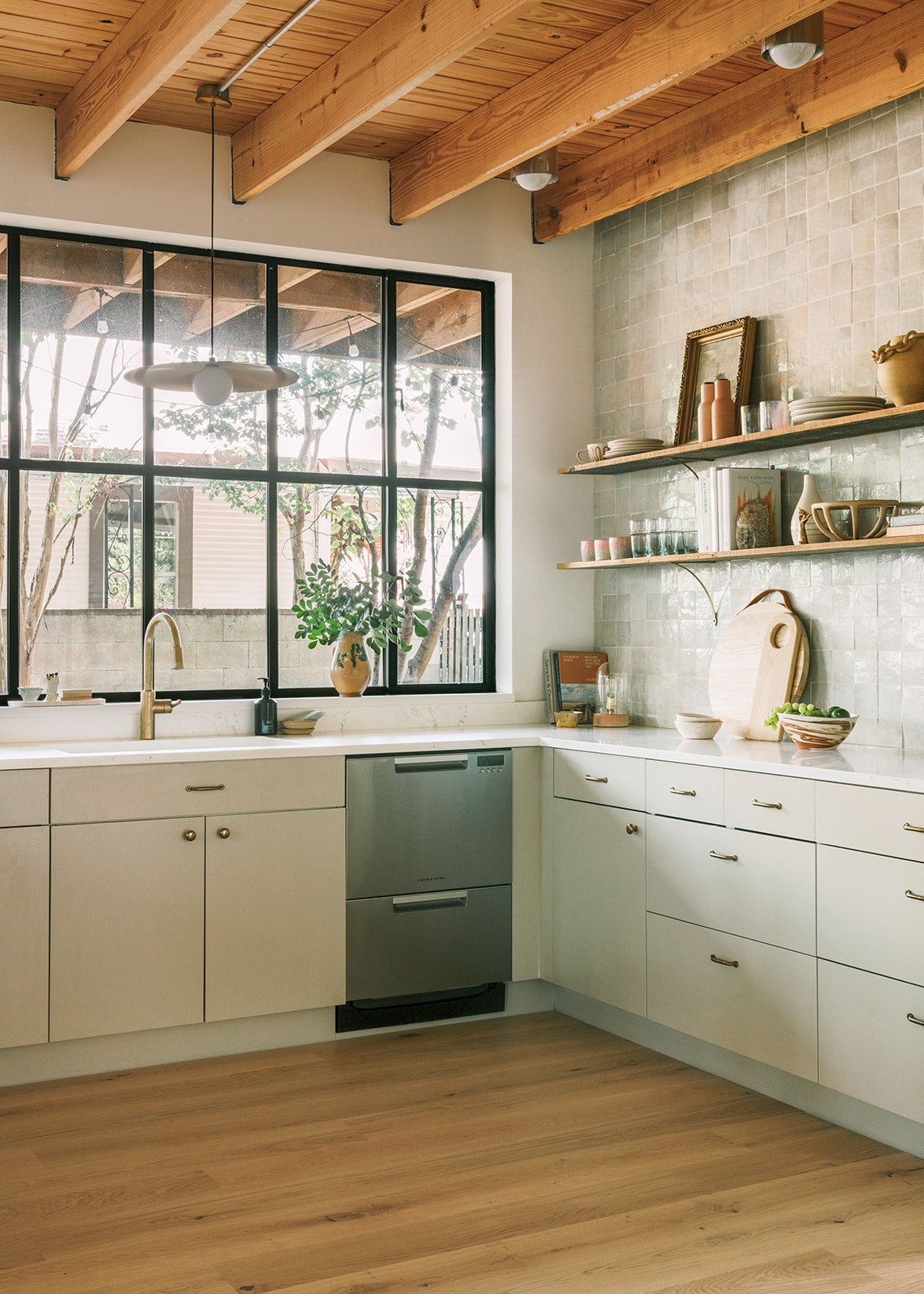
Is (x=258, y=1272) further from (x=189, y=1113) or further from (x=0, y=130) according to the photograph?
(x=0, y=130)

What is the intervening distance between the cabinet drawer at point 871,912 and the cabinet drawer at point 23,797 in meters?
2.15

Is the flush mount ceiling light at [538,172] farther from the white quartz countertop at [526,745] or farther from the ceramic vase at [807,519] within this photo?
the white quartz countertop at [526,745]

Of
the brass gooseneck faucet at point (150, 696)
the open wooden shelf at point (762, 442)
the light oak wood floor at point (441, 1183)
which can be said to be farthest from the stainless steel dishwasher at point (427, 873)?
the open wooden shelf at point (762, 442)

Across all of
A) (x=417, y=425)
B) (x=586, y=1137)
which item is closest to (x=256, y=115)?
(x=417, y=425)

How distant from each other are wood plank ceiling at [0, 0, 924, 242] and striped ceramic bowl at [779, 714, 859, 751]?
176 centimetres

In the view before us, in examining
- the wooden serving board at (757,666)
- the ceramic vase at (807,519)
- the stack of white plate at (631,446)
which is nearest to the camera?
the ceramic vase at (807,519)

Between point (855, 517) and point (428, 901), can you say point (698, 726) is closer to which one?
point (855, 517)

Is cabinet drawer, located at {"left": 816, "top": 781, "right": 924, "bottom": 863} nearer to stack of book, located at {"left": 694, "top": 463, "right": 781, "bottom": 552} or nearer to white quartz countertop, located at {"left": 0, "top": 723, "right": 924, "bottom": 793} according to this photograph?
white quartz countertop, located at {"left": 0, "top": 723, "right": 924, "bottom": 793}

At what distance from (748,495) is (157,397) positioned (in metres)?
2.09

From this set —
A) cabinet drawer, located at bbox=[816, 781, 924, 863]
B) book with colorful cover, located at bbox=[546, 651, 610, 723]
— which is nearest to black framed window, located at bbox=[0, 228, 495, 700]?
book with colorful cover, located at bbox=[546, 651, 610, 723]

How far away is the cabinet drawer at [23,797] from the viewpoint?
11.5ft

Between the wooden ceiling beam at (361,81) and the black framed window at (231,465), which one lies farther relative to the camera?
the black framed window at (231,465)

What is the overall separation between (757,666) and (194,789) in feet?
6.12

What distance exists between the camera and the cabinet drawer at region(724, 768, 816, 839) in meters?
3.23
